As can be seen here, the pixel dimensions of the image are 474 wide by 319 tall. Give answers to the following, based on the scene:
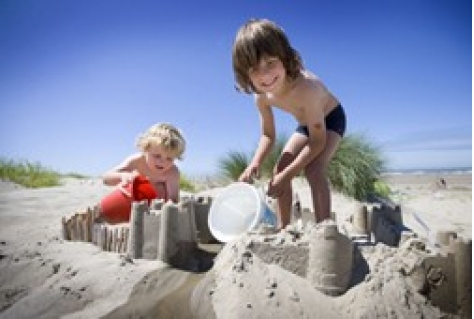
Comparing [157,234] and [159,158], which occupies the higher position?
[159,158]

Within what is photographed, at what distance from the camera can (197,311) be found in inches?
29.8

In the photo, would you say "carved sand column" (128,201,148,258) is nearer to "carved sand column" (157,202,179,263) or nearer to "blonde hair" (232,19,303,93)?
"carved sand column" (157,202,179,263)

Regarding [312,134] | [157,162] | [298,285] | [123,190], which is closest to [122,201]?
[123,190]

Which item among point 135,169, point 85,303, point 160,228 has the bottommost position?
point 85,303

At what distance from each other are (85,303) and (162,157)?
0.57 m

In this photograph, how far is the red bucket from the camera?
1268 millimetres

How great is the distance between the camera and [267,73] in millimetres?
928

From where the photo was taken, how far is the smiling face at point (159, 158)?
131 cm

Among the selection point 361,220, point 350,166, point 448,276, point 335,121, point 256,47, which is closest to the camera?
point 448,276

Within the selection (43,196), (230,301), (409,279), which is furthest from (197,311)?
(43,196)

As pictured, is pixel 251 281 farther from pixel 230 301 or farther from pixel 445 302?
pixel 445 302

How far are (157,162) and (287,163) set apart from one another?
0.39 metres

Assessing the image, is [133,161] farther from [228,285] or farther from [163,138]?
[228,285]

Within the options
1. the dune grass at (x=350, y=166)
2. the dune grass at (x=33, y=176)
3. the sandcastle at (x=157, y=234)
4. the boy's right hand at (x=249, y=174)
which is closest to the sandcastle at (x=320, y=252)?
the sandcastle at (x=157, y=234)
